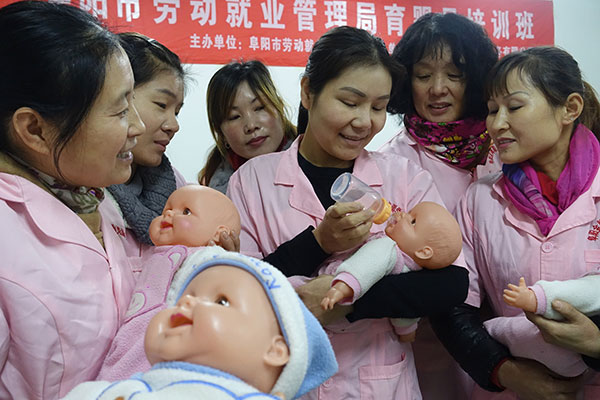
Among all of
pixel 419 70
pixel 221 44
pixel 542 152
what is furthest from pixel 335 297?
pixel 221 44

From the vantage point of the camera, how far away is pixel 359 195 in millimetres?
1734

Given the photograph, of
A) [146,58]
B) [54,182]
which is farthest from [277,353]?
[146,58]

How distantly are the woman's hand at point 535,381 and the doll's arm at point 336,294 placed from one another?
60cm

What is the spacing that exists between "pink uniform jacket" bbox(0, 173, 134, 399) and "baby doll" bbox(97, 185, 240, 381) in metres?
0.06

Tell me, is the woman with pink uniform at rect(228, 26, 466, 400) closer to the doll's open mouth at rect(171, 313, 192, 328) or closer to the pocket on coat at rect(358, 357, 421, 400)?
the pocket on coat at rect(358, 357, 421, 400)

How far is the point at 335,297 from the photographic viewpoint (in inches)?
57.0

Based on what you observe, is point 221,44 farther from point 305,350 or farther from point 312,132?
point 305,350

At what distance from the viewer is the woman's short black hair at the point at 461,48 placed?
212 cm

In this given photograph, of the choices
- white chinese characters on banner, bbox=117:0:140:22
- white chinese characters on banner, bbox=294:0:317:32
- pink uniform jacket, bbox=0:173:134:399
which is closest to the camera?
pink uniform jacket, bbox=0:173:134:399

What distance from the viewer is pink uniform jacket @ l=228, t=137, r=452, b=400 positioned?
167 centimetres

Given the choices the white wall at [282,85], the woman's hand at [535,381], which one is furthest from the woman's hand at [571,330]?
the white wall at [282,85]

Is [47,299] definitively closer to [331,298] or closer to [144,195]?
[331,298]

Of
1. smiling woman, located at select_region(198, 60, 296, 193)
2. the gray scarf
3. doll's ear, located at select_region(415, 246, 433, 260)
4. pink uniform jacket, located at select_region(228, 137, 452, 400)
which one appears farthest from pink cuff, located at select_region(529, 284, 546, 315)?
smiling woman, located at select_region(198, 60, 296, 193)

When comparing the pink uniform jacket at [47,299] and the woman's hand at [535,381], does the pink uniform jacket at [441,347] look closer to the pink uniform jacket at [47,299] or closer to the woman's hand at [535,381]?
the woman's hand at [535,381]
